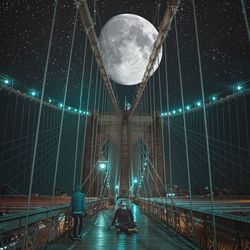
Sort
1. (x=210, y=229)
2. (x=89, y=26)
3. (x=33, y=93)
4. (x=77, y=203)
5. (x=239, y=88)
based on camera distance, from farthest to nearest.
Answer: (x=33, y=93)
(x=239, y=88)
(x=89, y=26)
(x=77, y=203)
(x=210, y=229)

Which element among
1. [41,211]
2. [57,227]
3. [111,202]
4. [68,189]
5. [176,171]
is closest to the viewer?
[41,211]

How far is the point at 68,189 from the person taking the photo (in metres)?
39.8

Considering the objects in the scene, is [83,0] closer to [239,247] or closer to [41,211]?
[41,211]

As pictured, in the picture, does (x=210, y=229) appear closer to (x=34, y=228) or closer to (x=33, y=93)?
(x=34, y=228)

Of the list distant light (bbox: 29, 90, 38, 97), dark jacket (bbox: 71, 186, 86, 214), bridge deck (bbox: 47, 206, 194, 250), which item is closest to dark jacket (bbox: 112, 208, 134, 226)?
bridge deck (bbox: 47, 206, 194, 250)

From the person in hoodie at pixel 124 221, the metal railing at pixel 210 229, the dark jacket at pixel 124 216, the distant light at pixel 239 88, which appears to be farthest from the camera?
the distant light at pixel 239 88

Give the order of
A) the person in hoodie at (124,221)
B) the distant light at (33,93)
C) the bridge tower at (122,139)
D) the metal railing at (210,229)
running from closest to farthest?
the metal railing at (210,229), the person in hoodie at (124,221), the distant light at (33,93), the bridge tower at (122,139)

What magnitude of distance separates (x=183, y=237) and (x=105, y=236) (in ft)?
5.53

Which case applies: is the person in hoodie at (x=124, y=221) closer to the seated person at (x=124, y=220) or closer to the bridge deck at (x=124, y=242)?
the seated person at (x=124, y=220)

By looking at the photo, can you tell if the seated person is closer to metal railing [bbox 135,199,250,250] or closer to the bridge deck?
the bridge deck

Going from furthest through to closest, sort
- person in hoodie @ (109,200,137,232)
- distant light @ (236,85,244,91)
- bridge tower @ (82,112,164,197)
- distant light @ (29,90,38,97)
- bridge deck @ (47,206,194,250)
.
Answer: bridge tower @ (82,112,164,197) < distant light @ (29,90,38,97) < distant light @ (236,85,244,91) < person in hoodie @ (109,200,137,232) < bridge deck @ (47,206,194,250)

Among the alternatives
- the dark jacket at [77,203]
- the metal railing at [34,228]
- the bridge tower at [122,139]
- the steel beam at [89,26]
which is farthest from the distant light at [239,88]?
the dark jacket at [77,203]

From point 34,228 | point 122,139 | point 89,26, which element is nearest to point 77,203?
point 34,228

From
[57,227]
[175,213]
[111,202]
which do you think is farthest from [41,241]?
[111,202]
